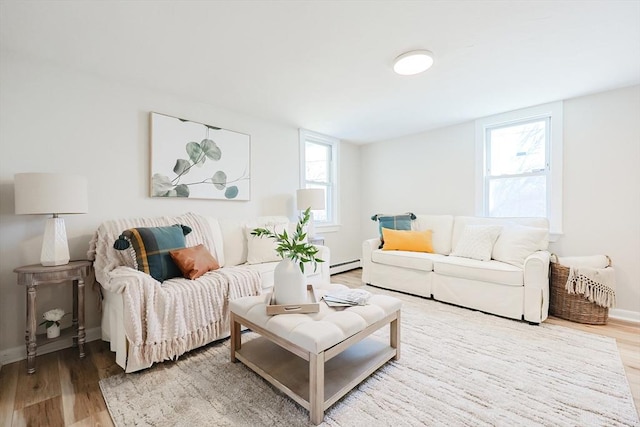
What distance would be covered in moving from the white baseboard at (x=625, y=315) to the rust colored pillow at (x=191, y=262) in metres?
3.87

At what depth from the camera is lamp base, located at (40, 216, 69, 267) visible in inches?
74.7

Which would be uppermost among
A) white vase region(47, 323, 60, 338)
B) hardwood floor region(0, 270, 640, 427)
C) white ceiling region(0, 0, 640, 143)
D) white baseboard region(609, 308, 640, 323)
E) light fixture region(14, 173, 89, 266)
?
white ceiling region(0, 0, 640, 143)

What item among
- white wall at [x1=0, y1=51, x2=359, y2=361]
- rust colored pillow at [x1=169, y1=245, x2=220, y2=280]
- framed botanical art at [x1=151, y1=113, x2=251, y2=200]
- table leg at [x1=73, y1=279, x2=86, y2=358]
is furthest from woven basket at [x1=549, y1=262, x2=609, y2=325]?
table leg at [x1=73, y1=279, x2=86, y2=358]

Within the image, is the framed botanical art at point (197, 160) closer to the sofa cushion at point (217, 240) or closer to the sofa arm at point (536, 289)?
the sofa cushion at point (217, 240)

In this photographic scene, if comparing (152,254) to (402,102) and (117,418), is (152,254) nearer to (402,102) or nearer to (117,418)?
(117,418)

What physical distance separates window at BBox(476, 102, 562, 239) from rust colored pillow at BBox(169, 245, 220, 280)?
11.2 ft

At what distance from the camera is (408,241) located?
363cm

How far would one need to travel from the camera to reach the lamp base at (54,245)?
1.90 metres

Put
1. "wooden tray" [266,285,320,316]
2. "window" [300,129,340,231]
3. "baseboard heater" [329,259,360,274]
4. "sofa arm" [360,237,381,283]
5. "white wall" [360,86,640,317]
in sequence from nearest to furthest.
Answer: "wooden tray" [266,285,320,316] < "white wall" [360,86,640,317] < "sofa arm" [360,237,381,283] < "window" [300,129,340,231] < "baseboard heater" [329,259,360,274]

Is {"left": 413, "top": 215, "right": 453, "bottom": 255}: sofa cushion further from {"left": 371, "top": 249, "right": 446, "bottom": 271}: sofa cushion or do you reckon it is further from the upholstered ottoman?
the upholstered ottoman

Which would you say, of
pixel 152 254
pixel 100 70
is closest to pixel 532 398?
pixel 152 254

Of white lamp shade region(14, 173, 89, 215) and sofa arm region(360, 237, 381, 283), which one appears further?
sofa arm region(360, 237, 381, 283)

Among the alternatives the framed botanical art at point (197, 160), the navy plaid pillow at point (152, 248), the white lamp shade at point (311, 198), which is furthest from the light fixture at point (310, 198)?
the navy plaid pillow at point (152, 248)

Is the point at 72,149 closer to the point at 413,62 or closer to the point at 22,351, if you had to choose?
the point at 22,351
